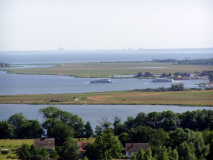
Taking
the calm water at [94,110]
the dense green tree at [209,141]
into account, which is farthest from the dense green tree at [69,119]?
the dense green tree at [209,141]

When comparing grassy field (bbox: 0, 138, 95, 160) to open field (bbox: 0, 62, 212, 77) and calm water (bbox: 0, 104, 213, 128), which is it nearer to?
calm water (bbox: 0, 104, 213, 128)

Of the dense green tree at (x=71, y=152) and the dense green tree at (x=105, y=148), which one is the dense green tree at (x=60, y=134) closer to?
the dense green tree at (x=71, y=152)

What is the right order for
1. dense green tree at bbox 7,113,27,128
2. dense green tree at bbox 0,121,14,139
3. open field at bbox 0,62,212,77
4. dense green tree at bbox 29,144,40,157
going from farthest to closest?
open field at bbox 0,62,212,77, dense green tree at bbox 7,113,27,128, dense green tree at bbox 0,121,14,139, dense green tree at bbox 29,144,40,157

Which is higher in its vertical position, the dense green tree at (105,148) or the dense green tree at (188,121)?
the dense green tree at (105,148)

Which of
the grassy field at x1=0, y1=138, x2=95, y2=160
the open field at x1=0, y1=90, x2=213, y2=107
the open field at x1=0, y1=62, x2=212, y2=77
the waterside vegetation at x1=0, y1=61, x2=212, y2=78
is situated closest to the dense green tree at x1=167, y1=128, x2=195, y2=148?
the grassy field at x1=0, y1=138, x2=95, y2=160

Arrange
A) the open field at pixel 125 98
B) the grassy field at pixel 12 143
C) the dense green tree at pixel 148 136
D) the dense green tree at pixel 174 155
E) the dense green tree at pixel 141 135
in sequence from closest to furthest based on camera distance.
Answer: the dense green tree at pixel 174 155 → the dense green tree at pixel 148 136 → the grassy field at pixel 12 143 → the dense green tree at pixel 141 135 → the open field at pixel 125 98

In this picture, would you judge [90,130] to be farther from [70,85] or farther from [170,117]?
[70,85]
